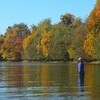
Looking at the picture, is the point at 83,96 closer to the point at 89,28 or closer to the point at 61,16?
the point at 89,28

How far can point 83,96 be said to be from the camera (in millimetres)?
24609

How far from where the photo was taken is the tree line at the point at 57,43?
4481 inches

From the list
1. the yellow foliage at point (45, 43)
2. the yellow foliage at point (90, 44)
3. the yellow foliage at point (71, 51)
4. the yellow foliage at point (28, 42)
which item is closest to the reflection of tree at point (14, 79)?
the yellow foliage at point (90, 44)

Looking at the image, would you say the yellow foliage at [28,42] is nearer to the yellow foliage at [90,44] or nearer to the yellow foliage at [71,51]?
the yellow foliage at [71,51]

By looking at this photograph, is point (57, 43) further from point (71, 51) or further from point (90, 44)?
point (90, 44)

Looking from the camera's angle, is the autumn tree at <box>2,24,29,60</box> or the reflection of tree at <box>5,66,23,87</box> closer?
the reflection of tree at <box>5,66,23,87</box>

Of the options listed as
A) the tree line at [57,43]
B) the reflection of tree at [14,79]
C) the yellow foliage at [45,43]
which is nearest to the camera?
the reflection of tree at [14,79]

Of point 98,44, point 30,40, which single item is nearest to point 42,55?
point 30,40

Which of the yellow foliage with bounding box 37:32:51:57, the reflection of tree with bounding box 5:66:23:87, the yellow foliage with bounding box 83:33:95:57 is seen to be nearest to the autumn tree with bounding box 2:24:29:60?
the yellow foliage with bounding box 37:32:51:57

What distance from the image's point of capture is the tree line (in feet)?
373

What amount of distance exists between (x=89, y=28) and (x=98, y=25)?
2755 mm

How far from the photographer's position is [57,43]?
14625cm

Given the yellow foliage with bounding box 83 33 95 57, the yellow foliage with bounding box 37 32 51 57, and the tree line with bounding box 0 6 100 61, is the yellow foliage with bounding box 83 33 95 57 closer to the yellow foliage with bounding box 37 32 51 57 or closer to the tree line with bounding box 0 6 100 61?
the tree line with bounding box 0 6 100 61

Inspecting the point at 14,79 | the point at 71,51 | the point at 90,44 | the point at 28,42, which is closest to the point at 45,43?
the point at 28,42
